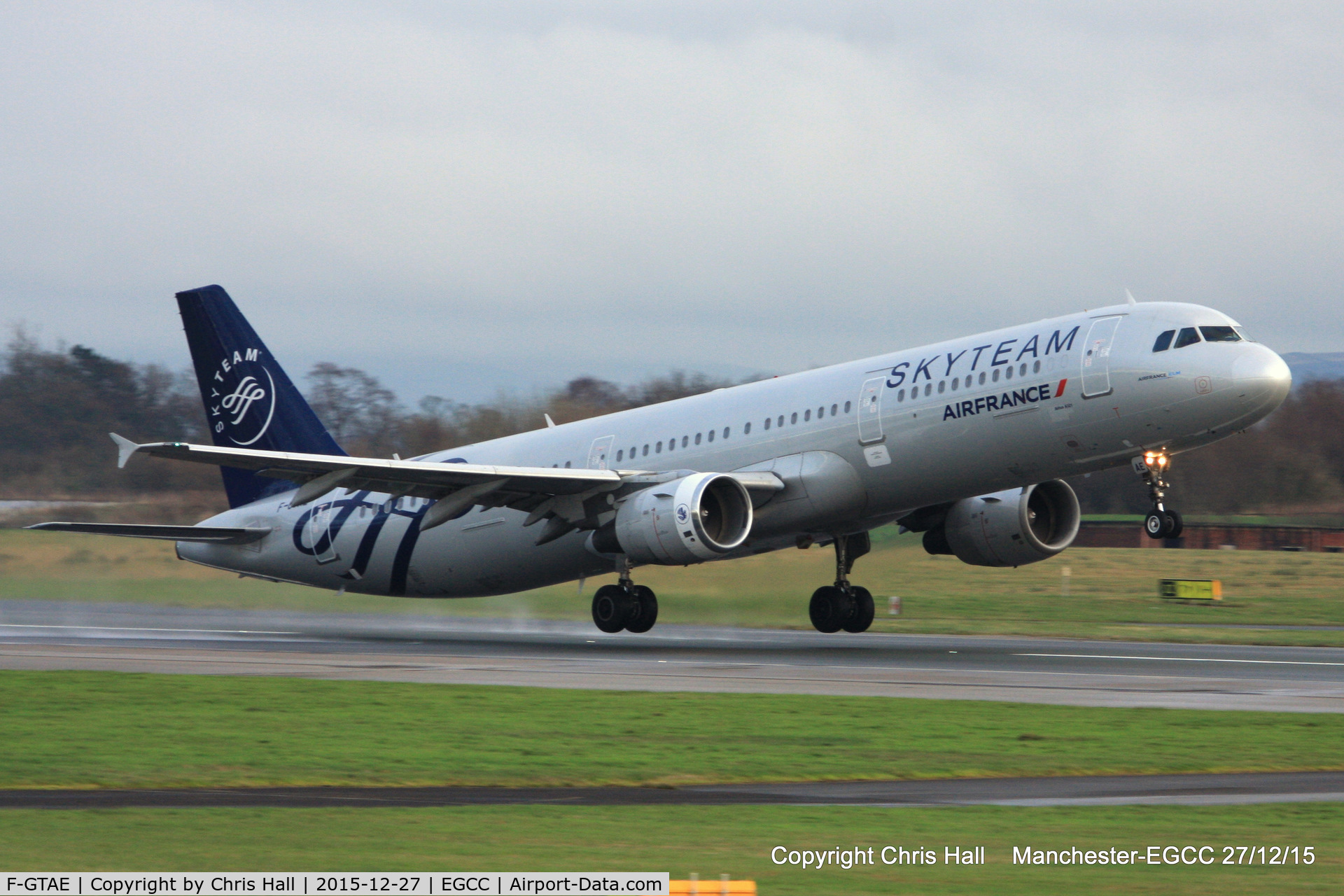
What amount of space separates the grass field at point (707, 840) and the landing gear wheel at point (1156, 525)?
1338cm

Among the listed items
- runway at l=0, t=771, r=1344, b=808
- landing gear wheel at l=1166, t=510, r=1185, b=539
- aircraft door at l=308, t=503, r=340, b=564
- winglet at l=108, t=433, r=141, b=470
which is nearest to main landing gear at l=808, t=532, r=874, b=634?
landing gear wheel at l=1166, t=510, r=1185, b=539

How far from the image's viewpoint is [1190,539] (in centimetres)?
7694

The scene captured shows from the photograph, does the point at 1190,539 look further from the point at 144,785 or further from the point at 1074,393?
the point at 144,785

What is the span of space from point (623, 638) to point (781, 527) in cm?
492

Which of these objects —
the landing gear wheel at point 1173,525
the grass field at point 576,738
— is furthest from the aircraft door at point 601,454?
the grass field at point 576,738

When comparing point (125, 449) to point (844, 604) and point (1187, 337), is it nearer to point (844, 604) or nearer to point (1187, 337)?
point (844, 604)

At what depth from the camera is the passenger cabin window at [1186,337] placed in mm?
25547

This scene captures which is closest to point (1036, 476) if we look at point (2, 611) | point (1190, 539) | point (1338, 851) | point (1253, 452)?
point (1338, 851)

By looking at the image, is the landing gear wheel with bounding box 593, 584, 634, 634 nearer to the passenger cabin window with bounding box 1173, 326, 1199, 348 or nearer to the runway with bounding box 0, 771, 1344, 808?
the passenger cabin window with bounding box 1173, 326, 1199, 348

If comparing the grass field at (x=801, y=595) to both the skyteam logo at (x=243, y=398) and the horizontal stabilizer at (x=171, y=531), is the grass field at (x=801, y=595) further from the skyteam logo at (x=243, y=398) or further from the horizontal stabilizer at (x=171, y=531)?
the skyteam logo at (x=243, y=398)

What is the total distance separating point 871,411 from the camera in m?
28.1

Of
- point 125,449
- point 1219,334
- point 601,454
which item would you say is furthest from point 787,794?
point 601,454

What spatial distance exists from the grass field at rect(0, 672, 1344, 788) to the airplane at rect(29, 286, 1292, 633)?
837 cm

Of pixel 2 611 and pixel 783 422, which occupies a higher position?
pixel 783 422
